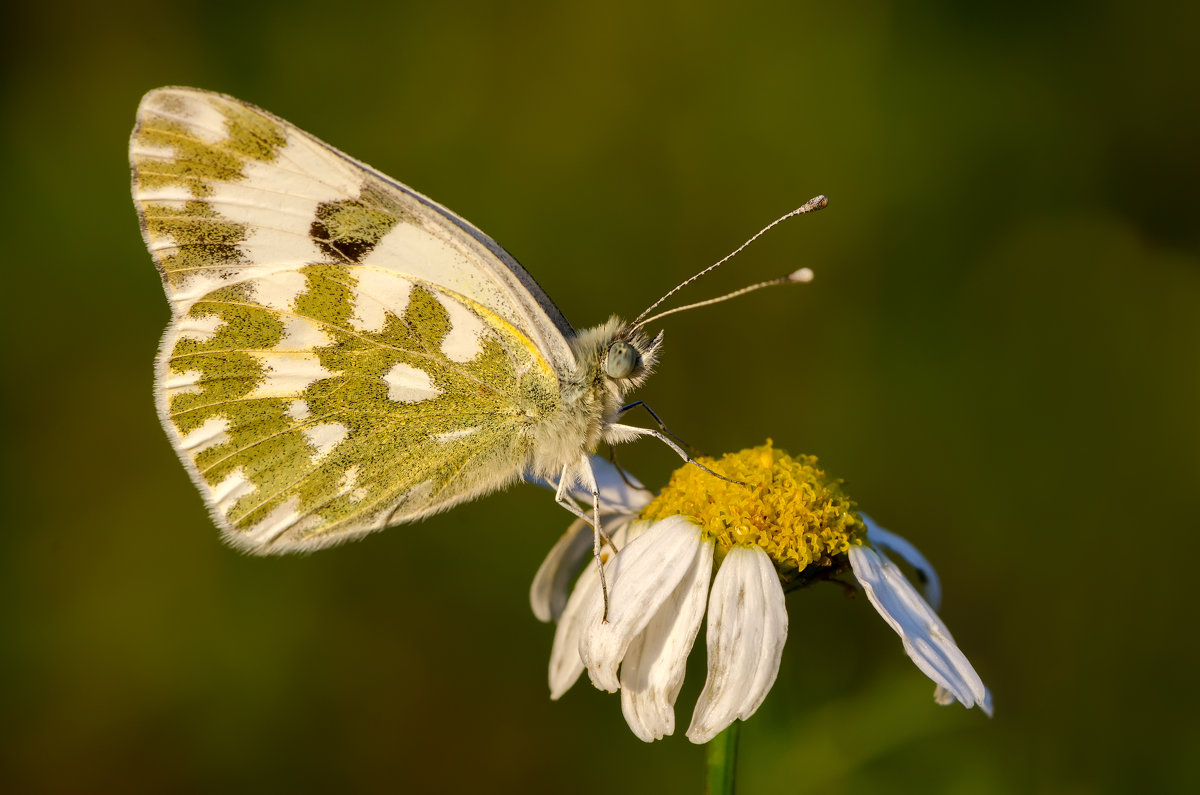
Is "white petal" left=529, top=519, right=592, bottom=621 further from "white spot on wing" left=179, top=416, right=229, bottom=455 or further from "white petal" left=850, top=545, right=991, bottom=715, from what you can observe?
"white spot on wing" left=179, top=416, right=229, bottom=455

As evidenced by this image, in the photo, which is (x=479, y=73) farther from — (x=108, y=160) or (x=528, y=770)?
(x=528, y=770)

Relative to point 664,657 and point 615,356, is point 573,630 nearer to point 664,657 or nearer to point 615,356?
point 664,657

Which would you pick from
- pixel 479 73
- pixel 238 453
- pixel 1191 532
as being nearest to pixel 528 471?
pixel 238 453

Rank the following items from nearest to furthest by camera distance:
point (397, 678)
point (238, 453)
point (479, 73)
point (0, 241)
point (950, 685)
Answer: point (950, 685)
point (238, 453)
point (397, 678)
point (0, 241)
point (479, 73)

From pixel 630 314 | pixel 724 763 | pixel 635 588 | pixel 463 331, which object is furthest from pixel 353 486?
pixel 630 314

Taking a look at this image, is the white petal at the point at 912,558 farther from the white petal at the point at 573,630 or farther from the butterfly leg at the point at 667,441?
the white petal at the point at 573,630

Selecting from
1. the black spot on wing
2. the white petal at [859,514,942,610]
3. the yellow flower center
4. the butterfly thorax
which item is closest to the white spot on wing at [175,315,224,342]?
the black spot on wing
